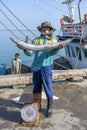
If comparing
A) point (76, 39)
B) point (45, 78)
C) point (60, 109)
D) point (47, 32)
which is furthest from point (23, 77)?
point (76, 39)

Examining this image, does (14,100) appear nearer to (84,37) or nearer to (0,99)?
(0,99)

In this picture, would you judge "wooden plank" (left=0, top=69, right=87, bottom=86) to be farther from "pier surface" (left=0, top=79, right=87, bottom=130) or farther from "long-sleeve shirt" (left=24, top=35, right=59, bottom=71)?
"long-sleeve shirt" (left=24, top=35, right=59, bottom=71)

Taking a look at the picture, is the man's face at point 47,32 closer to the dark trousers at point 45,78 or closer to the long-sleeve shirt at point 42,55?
the long-sleeve shirt at point 42,55

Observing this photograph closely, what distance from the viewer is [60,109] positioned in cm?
720

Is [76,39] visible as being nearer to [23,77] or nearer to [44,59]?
[23,77]

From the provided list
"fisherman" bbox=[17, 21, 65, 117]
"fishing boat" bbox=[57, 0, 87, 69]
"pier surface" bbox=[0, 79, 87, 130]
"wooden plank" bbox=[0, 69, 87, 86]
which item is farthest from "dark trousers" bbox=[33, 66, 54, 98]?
"fishing boat" bbox=[57, 0, 87, 69]

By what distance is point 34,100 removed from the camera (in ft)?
21.2

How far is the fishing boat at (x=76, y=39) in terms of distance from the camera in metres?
16.9

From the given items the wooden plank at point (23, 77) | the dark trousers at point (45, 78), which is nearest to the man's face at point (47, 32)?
the dark trousers at point (45, 78)

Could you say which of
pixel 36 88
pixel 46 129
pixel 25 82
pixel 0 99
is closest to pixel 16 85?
pixel 25 82

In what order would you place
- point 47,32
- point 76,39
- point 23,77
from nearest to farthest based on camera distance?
1. point 47,32
2. point 23,77
3. point 76,39

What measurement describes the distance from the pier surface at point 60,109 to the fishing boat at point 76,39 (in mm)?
7636

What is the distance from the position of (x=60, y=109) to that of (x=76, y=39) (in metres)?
11.0

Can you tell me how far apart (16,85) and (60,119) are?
271 cm
